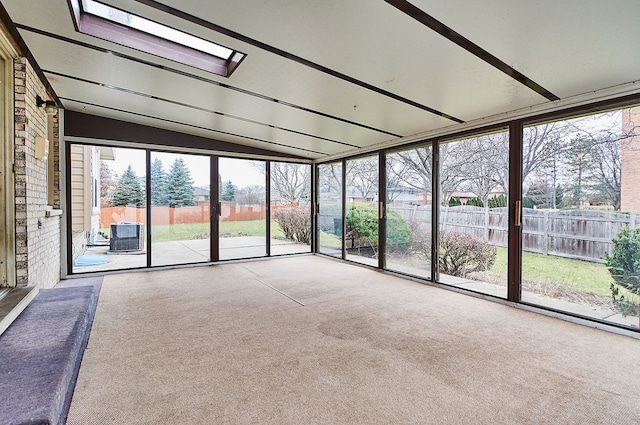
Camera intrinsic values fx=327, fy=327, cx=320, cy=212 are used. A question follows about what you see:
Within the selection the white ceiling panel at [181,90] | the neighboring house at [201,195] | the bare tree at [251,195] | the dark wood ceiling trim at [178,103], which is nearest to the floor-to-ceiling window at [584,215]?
the white ceiling panel at [181,90]

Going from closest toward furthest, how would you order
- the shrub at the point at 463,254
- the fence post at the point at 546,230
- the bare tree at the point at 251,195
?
the fence post at the point at 546,230, the shrub at the point at 463,254, the bare tree at the point at 251,195

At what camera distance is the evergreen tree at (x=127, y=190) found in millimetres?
5723

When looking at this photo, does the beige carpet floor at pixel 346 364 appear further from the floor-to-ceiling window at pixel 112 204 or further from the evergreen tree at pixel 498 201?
the floor-to-ceiling window at pixel 112 204

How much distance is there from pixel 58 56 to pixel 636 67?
5.29 meters

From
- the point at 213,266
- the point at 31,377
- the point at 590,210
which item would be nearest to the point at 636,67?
the point at 590,210

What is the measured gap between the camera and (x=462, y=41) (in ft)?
8.05

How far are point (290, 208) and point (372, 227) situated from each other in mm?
2223

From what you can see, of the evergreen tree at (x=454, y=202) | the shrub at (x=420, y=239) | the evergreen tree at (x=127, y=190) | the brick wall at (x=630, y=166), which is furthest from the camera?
the evergreen tree at (x=127, y=190)

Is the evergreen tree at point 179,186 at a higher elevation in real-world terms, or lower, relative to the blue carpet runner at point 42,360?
higher

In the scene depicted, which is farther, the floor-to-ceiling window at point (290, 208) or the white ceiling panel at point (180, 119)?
the floor-to-ceiling window at point (290, 208)

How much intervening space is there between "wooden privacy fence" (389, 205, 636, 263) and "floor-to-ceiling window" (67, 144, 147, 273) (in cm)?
523

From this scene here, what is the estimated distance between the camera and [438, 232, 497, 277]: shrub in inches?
175

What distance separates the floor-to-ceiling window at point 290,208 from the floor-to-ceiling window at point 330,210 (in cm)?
30

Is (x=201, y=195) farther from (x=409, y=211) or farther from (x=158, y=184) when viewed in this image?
(x=409, y=211)
